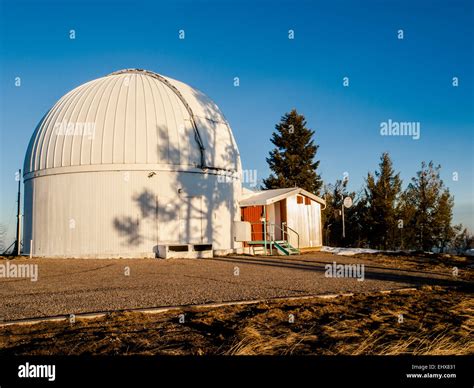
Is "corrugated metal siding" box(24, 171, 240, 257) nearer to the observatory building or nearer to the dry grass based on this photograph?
the observatory building

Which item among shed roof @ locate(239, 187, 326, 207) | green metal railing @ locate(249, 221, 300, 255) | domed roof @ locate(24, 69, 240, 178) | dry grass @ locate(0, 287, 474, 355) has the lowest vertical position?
dry grass @ locate(0, 287, 474, 355)

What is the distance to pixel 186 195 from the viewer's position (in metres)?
20.0

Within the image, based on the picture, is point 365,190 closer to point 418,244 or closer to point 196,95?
point 418,244

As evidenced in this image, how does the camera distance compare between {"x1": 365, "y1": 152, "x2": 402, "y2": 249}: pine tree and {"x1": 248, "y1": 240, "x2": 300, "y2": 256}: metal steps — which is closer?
{"x1": 248, "y1": 240, "x2": 300, "y2": 256}: metal steps

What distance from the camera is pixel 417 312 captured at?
5918 mm

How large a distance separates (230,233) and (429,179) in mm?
15457

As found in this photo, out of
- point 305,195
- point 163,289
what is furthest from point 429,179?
point 163,289

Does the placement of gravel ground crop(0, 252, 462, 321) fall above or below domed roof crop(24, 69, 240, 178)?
below

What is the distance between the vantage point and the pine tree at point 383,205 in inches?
1091

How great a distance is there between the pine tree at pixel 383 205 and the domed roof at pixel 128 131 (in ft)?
37.6

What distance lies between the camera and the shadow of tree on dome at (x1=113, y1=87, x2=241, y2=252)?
A: 19016mm

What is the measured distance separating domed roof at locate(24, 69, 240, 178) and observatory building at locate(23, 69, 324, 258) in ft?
0.15

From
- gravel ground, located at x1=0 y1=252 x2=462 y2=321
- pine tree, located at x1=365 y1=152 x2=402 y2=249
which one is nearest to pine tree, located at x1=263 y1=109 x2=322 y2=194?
pine tree, located at x1=365 y1=152 x2=402 y2=249

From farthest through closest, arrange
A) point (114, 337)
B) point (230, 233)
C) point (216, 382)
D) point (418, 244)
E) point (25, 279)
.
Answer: point (418, 244) → point (230, 233) → point (25, 279) → point (114, 337) → point (216, 382)
